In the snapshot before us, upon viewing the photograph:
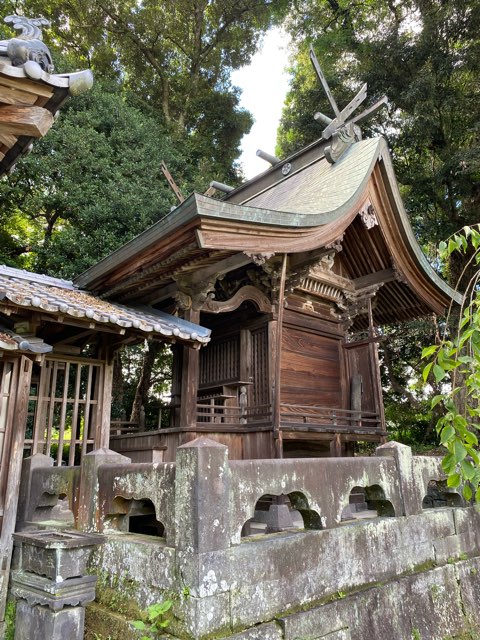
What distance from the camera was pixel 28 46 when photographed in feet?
11.9

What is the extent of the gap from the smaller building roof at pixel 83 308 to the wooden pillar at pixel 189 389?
41 cm

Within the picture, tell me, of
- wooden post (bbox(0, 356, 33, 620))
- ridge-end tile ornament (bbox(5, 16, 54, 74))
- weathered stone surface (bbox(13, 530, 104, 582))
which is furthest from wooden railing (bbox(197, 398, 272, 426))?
ridge-end tile ornament (bbox(5, 16, 54, 74))

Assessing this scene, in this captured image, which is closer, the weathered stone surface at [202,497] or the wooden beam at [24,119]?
the weathered stone surface at [202,497]

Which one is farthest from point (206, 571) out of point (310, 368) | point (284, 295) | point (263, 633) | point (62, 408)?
point (310, 368)

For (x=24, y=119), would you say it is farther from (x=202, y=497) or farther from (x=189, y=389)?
(x=189, y=389)

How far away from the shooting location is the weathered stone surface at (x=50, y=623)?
3268 mm

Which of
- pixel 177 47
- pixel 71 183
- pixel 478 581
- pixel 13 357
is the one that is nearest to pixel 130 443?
pixel 13 357

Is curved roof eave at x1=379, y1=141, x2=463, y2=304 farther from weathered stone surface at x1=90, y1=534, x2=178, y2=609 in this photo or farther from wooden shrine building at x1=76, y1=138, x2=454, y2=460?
weathered stone surface at x1=90, y1=534, x2=178, y2=609

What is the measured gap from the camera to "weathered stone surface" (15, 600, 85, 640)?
3268mm

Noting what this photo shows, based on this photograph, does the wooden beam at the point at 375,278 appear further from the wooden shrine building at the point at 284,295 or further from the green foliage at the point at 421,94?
the green foliage at the point at 421,94

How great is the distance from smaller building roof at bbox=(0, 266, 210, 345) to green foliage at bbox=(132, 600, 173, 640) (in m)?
3.27

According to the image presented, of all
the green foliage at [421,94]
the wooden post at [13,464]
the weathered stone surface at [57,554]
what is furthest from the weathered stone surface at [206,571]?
Result: the green foliage at [421,94]

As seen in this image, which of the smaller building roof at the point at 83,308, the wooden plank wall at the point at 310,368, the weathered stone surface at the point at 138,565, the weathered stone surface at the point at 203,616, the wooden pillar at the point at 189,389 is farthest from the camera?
the wooden plank wall at the point at 310,368

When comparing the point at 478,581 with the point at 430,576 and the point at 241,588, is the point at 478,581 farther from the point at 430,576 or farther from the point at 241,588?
the point at 241,588
